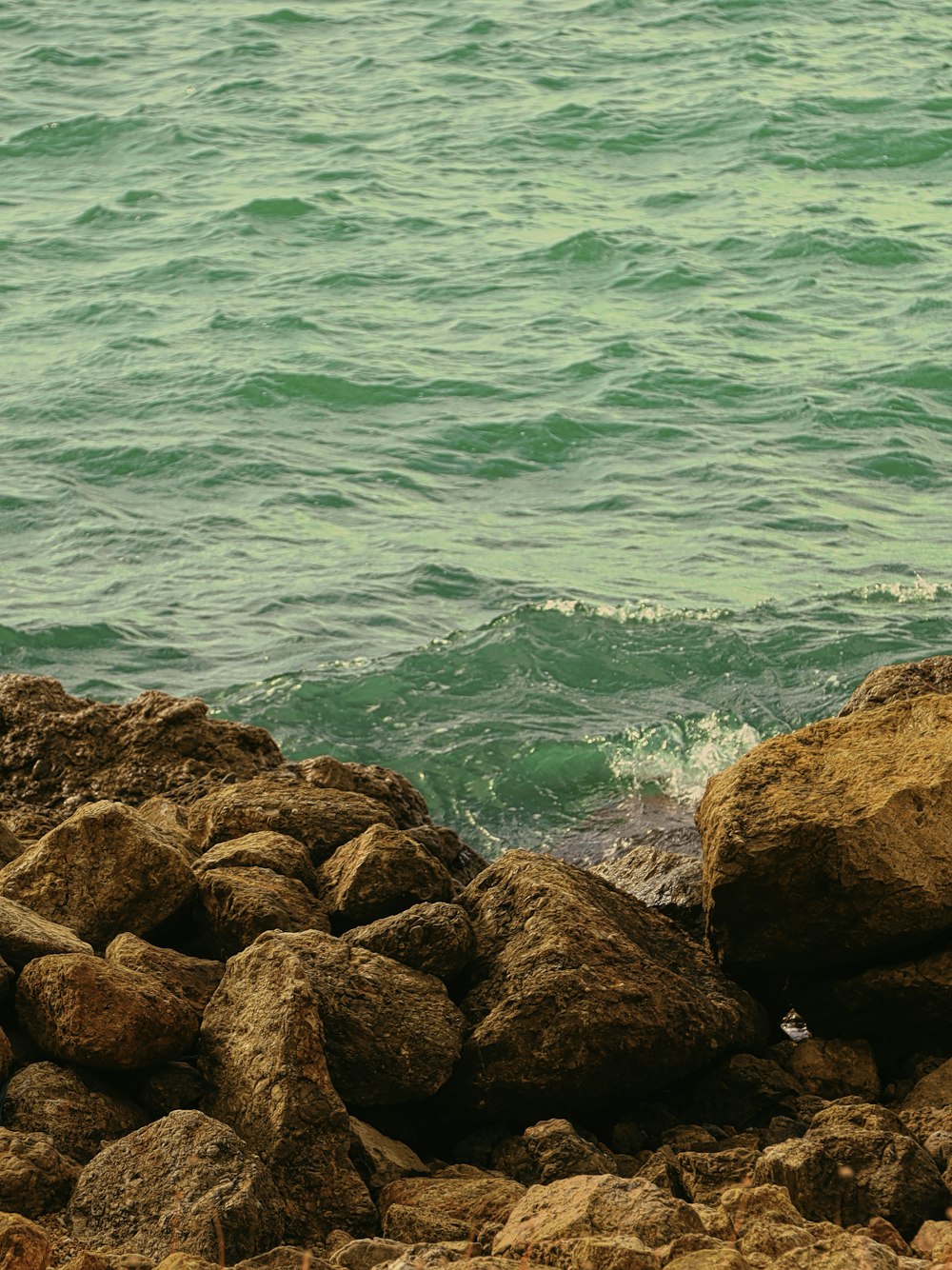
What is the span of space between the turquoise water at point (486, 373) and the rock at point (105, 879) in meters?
3.48

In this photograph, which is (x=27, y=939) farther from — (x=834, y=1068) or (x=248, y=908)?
(x=834, y=1068)

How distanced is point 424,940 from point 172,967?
29.5 inches

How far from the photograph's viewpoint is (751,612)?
1089 cm

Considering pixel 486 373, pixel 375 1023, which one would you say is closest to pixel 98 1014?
pixel 375 1023

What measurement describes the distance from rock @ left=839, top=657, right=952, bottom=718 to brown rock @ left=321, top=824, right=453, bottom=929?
2.06 meters

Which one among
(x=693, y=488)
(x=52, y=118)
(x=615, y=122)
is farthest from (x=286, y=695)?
(x=52, y=118)

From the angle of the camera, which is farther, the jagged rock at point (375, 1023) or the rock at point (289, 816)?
the rock at point (289, 816)

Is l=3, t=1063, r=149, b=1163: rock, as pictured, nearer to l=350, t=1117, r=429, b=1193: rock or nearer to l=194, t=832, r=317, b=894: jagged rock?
l=350, t=1117, r=429, b=1193: rock

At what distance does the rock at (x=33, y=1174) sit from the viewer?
3889 millimetres

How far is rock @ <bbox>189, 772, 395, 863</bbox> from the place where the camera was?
Answer: 5.86m

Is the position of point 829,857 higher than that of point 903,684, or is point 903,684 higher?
point 829,857

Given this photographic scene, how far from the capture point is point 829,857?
5.09 meters

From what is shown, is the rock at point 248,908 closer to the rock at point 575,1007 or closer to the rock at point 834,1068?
the rock at point 575,1007

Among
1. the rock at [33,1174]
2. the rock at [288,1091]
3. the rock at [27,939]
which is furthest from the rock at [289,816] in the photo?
the rock at [33,1174]
